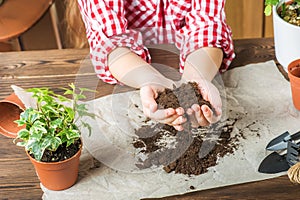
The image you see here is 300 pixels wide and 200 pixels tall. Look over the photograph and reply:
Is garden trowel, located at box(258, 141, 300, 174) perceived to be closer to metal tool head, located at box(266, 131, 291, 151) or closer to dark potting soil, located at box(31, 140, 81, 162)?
metal tool head, located at box(266, 131, 291, 151)

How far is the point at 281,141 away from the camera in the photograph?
108 centimetres

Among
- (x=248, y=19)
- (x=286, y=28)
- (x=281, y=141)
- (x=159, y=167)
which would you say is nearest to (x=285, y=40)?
(x=286, y=28)

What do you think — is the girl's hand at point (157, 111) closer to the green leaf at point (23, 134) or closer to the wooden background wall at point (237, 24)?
the green leaf at point (23, 134)

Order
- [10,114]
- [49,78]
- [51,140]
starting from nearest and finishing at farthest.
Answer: [51,140] < [10,114] < [49,78]

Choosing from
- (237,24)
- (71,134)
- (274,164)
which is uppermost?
(71,134)

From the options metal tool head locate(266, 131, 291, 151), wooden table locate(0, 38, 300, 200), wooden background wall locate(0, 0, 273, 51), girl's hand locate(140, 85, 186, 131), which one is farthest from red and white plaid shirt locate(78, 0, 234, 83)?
wooden background wall locate(0, 0, 273, 51)

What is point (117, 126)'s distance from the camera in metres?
1.19

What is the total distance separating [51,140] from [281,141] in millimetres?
438

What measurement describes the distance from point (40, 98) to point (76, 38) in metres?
1.03

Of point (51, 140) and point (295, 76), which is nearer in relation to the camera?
point (51, 140)

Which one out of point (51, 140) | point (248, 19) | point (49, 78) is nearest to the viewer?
point (51, 140)

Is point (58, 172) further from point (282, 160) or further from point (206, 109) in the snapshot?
point (282, 160)

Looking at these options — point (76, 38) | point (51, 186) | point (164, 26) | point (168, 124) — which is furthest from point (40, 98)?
point (76, 38)

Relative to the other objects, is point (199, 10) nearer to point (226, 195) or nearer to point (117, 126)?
point (117, 126)
